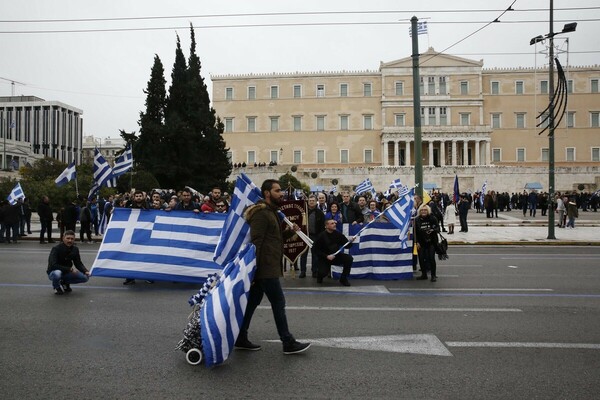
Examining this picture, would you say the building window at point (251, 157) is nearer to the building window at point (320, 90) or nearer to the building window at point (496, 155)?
the building window at point (320, 90)

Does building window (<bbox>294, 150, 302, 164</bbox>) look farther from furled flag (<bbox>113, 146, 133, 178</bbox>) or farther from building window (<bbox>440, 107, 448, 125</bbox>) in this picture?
furled flag (<bbox>113, 146, 133, 178</bbox>)

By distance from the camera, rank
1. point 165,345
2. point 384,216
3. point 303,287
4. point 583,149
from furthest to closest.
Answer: point 583,149 → point 384,216 → point 303,287 → point 165,345

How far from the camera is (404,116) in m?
74.0

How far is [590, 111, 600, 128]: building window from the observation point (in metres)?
73.0

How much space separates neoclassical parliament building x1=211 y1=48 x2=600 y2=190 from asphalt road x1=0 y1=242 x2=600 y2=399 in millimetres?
62865

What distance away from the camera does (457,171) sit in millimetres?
60219

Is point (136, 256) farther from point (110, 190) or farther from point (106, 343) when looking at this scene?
point (110, 190)

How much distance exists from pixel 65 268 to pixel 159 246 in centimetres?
159

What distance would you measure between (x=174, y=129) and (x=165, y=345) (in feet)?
109

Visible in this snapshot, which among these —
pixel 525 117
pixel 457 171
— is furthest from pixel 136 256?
pixel 525 117

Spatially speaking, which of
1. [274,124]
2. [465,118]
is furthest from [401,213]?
[274,124]

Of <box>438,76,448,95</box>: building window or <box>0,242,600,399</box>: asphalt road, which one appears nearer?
<box>0,242,600,399</box>: asphalt road

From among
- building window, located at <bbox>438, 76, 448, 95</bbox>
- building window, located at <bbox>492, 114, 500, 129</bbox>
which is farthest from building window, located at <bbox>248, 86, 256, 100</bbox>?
building window, located at <bbox>492, 114, 500, 129</bbox>

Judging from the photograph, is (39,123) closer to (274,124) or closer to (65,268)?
(274,124)
